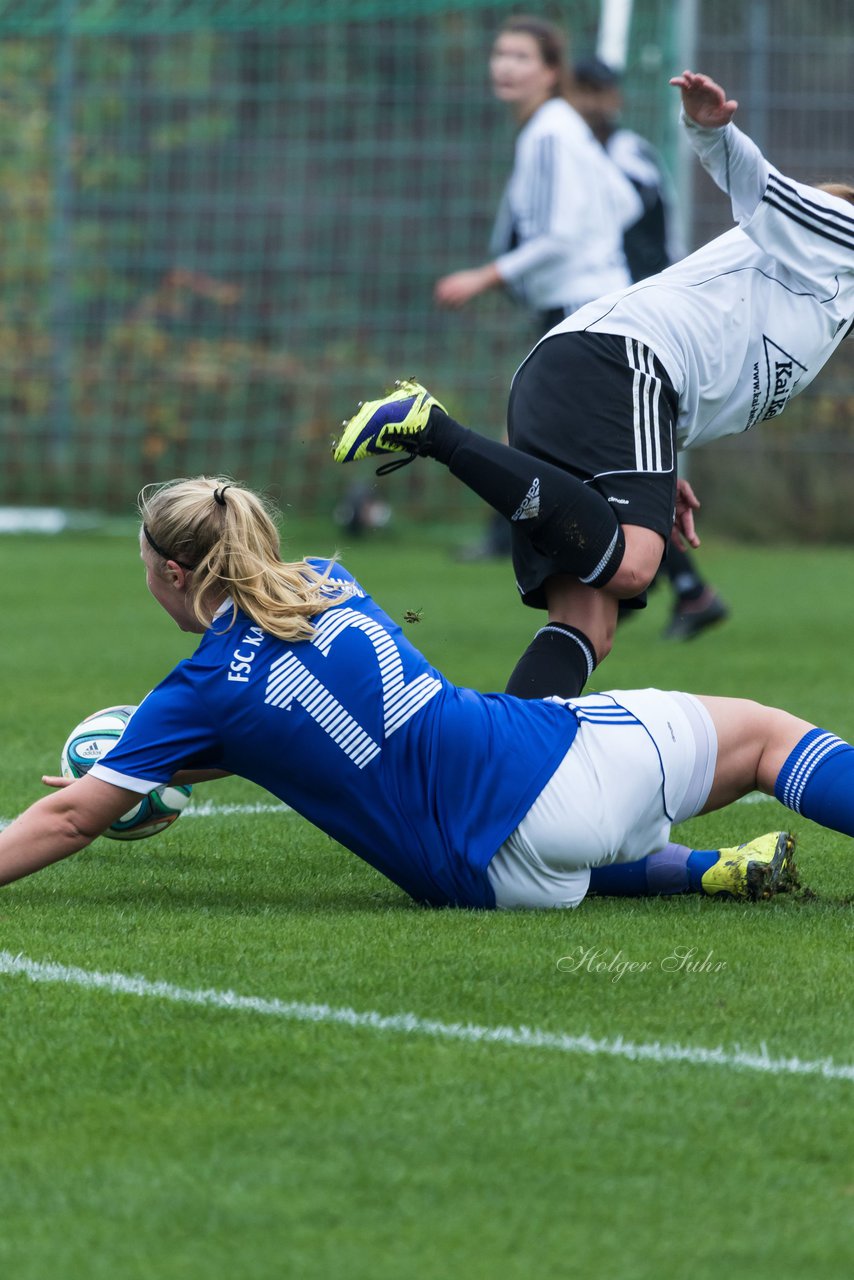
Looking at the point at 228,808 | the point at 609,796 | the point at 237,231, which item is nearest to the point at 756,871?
the point at 609,796

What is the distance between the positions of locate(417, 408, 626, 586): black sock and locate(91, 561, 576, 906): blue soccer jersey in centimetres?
86

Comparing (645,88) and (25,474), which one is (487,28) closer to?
(645,88)

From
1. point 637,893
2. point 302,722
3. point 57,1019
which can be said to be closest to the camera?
point 57,1019

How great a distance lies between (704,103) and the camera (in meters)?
4.53

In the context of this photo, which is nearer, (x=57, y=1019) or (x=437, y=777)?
(x=57, y=1019)

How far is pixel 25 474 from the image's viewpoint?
1520 centimetres

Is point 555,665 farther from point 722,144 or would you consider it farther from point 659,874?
point 722,144

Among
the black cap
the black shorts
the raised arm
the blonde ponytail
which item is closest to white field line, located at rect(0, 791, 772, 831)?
the black shorts

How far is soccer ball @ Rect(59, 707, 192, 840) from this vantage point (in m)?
4.18

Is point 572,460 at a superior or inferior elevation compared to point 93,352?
superior

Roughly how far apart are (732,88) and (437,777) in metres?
11.9

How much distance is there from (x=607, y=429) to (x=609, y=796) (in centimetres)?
128

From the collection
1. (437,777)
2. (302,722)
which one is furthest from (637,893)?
(302,722)

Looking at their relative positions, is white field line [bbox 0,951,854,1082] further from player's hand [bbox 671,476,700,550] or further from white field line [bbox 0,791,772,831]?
player's hand [bbox 671,476,700,550]
